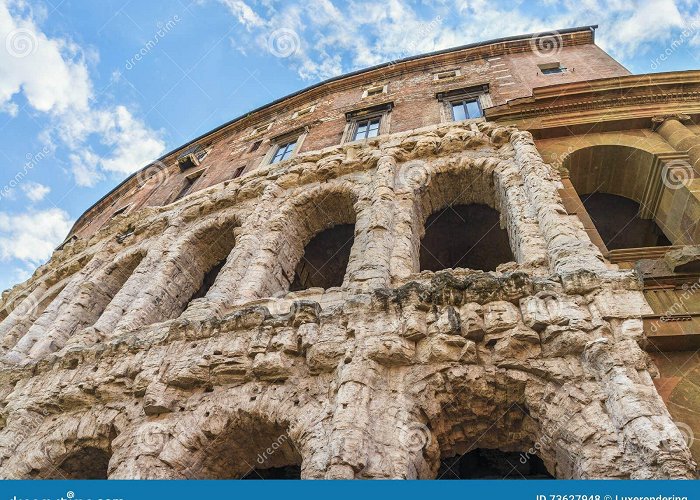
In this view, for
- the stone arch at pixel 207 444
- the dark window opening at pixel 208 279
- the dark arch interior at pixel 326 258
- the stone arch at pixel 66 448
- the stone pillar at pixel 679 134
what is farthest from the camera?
the dark window opening at pixel 208 279

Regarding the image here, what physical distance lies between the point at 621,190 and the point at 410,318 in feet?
23.2

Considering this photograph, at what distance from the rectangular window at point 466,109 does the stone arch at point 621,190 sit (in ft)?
11.1

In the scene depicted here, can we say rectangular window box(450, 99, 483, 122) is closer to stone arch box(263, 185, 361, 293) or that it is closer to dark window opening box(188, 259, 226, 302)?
stone arch box(263, 185, 361, 293)

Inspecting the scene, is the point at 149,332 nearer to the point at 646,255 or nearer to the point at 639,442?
the point at 639,442

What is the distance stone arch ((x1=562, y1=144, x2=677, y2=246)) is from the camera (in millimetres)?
9117

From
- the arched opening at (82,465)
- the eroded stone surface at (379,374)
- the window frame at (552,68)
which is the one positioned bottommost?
the arched opening at (82,465)

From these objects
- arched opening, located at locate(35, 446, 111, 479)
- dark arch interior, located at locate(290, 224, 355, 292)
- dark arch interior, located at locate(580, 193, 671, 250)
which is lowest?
arched opening, located at locate(35, 446, 111, 479)

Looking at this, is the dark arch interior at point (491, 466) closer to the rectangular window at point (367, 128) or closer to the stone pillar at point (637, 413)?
the stone pillar at point (637, 413)

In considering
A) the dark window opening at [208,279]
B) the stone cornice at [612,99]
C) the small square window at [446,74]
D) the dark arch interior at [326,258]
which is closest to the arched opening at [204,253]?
the dark window opening at [208,279]

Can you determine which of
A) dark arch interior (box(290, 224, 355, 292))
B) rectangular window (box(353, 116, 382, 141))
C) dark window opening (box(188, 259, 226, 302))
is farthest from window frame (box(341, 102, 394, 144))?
dark window opening (box(188, 259, 226, 302))

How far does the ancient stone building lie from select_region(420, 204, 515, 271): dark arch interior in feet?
0.16

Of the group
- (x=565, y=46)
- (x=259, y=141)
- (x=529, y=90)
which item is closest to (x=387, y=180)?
(x=529, y=90)

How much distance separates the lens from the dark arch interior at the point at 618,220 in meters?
9.85

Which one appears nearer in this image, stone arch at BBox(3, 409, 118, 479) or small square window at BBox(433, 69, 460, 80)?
stone arch at BBox(3, 409, 118, 479)
